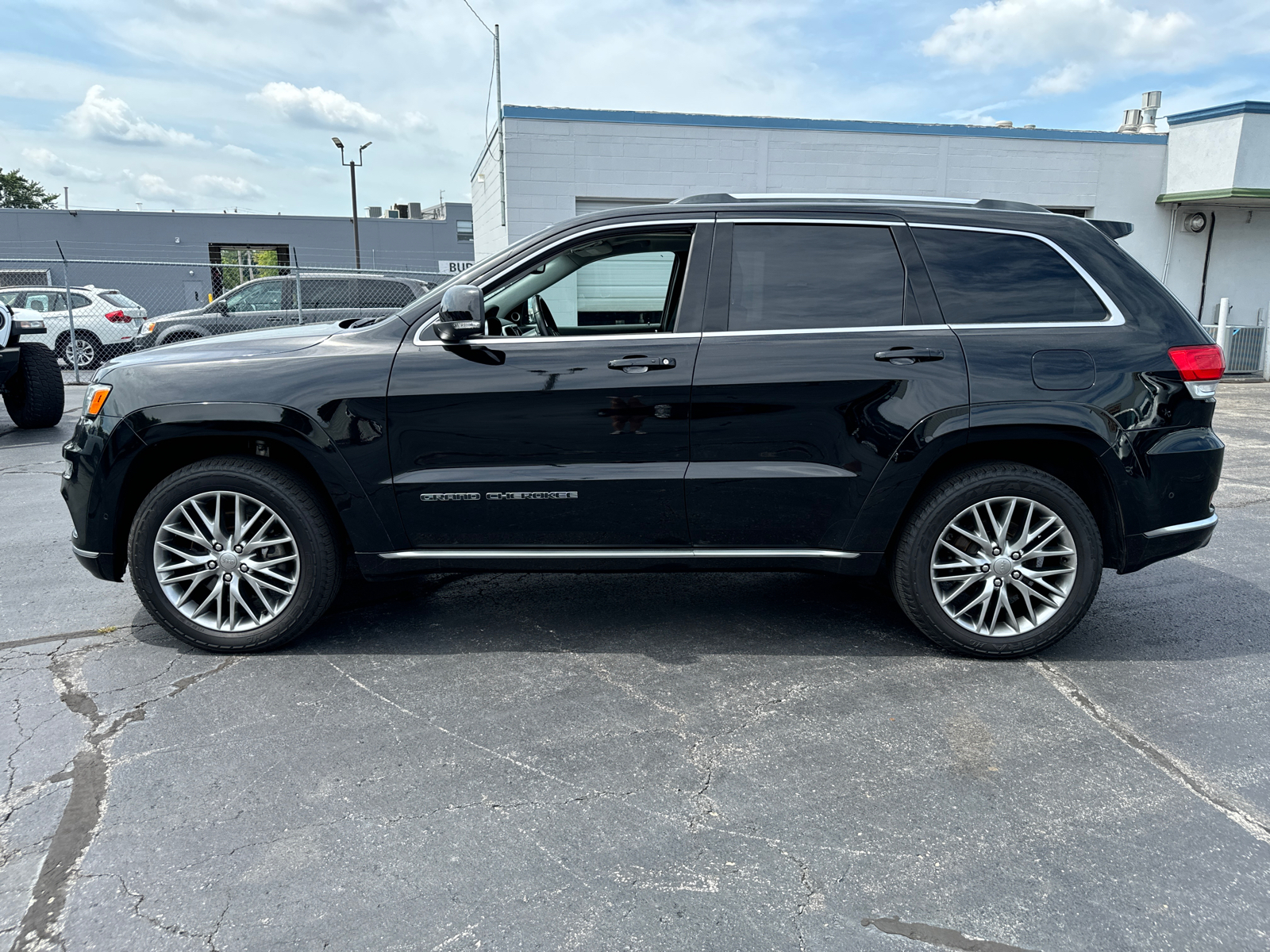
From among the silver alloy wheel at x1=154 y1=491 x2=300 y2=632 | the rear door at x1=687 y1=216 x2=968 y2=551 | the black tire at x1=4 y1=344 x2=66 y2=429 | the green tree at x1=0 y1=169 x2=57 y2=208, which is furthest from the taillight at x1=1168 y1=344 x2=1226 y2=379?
the green tree at x1=0 y1=169 x2=57 y2=208

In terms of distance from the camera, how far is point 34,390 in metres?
9.96

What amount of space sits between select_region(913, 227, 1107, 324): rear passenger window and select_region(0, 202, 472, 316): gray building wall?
108 feet

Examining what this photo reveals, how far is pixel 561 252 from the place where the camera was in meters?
3.90


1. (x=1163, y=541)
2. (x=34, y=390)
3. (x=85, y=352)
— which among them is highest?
(x=85, y=352)

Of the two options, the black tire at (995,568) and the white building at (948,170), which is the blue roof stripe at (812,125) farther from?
the black tire at (995,568)

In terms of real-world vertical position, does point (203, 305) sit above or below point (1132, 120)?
below

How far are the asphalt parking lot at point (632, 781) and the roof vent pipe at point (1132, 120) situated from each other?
16109mm

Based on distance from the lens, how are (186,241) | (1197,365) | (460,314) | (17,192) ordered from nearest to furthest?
(460,314), (1197,365), (186,241), (17,192)

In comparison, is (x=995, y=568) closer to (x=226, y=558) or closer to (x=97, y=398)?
(x=226, y=558)

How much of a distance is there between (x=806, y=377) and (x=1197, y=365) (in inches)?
65.2

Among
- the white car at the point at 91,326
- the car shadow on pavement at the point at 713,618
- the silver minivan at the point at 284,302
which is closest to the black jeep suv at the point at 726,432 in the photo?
the car shadow on pavement at the point at 713,618

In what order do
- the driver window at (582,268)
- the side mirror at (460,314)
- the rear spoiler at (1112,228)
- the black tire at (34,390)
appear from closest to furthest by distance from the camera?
the side mirror at (460,314), the driver window at (582,268), the rear spoiler at (1112,228), the black tire at (34,390)

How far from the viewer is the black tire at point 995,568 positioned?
149 inches

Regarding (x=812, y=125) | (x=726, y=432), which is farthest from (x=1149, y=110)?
(x=726, y=432)
